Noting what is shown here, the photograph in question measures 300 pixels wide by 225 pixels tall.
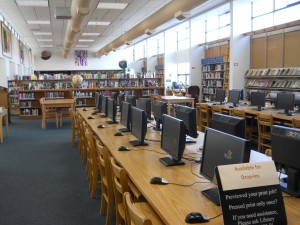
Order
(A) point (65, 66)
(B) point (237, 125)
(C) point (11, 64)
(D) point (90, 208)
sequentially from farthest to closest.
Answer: (A) point (65, 66)
(C) point (11, 64)
(D) point (90, 208)
(B) point (237, 125)

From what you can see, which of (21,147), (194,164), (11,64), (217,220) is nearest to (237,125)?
(194,164)

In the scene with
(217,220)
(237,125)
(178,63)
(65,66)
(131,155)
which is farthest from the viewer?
(65,66)

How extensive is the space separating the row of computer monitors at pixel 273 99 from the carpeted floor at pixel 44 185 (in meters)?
4.06

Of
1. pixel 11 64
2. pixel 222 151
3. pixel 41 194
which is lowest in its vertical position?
pixel 41 194

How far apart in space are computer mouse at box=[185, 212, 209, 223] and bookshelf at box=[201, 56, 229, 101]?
11647 millimetres

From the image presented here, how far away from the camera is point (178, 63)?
59.4 feet

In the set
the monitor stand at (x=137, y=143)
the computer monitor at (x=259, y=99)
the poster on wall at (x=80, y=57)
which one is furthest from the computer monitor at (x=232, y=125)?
the poster on wall at (x=80, y=57)

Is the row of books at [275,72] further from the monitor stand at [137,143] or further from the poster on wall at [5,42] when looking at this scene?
the poster on wall at [5,42]

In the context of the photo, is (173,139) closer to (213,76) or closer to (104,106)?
(104,106)

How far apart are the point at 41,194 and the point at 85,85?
8.93m

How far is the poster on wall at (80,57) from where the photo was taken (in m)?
25.1

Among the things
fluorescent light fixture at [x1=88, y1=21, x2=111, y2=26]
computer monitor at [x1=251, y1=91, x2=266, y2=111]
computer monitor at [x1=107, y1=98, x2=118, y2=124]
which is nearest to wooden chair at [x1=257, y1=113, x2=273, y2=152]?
computer monitor at [x1=251, y1=91, x2=266, y2=111]

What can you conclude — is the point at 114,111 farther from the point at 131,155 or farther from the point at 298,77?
the point at 298,77

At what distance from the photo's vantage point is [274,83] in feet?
34.8
